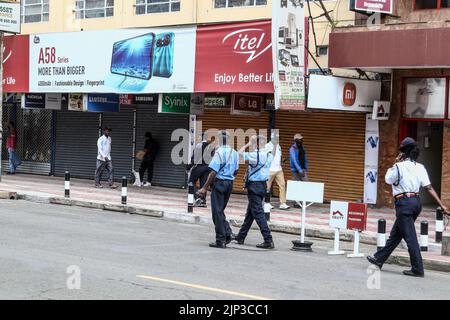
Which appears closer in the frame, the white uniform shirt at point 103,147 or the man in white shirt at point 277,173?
the man in white shirt at point 277,173

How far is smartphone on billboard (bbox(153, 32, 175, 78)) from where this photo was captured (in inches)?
776

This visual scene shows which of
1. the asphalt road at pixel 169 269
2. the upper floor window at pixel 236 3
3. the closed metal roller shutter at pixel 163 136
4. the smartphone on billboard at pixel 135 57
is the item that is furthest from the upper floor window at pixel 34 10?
the asphalt road at pixel 169 269

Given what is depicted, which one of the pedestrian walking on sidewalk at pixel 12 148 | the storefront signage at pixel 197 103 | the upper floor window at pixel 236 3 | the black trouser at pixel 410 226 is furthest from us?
the pedestrian walking on sidewalk at pixel 12 148

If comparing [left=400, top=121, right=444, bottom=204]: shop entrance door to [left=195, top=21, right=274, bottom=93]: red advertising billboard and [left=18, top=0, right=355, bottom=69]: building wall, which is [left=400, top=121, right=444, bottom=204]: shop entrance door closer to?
[left=18, top=0, right=355, bottom=69]: building wall

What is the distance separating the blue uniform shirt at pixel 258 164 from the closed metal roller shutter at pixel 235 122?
8.84 meters

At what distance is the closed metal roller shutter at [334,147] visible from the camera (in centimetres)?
1927

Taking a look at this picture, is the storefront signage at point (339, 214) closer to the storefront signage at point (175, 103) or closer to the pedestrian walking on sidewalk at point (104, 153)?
the storefront signage at point (175, 103)

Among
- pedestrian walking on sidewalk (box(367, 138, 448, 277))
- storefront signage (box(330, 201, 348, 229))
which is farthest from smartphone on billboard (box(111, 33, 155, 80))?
pedestrian walking on sidewalk (box(367, 138, 448, 277))

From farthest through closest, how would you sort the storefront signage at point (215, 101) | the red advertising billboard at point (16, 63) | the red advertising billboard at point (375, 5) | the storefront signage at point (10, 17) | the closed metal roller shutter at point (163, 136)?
the red advertising billboard at point (16, 63) < the closed metal roller shutter at point (163, 136) < the storefront signage at point (10, 17) < the storefront signage at point (215, 101) < the red advertising billboard at point (375, 5)

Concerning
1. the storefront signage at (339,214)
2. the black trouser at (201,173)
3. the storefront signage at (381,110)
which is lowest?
the storefront signage at (339,214)

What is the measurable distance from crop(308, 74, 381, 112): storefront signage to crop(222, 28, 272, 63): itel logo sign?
61.5 inches

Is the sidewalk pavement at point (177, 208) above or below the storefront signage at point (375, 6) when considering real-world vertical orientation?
below

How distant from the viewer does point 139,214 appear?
17391 millimetres
